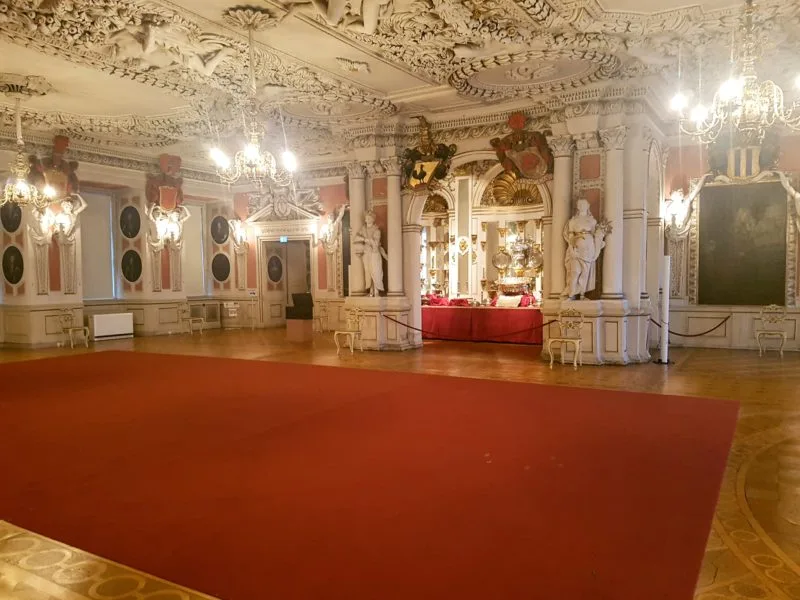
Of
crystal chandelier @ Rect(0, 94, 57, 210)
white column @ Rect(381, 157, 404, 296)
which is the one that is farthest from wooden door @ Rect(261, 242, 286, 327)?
white column @ Rect(381, 157, 404, 296)

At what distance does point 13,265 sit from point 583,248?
10.9 m

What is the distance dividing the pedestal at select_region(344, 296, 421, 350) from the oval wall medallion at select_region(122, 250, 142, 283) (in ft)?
20.8

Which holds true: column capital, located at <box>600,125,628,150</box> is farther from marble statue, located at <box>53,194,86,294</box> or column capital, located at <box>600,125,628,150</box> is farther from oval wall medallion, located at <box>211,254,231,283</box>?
oval wall medallion, located at <box>211,254,231,283</box>

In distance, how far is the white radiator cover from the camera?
12.8m

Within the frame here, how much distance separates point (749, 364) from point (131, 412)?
8.13 meters

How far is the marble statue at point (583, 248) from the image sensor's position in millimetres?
8688

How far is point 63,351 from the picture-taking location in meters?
11.0

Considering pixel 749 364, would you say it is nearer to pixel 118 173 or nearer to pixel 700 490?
pixel 700 490

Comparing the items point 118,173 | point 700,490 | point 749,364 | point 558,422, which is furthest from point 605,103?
point 118,173

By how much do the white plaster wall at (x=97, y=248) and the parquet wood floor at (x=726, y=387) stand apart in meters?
2.11

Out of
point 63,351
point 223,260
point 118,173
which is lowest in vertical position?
point 63,351

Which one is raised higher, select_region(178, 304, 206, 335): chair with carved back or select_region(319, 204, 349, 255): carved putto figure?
select_region(319, 204, 349, 255): carved putto figure

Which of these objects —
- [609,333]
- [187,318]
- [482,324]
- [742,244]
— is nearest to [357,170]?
[482,324]

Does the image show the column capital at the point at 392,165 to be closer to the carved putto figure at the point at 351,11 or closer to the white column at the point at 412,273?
the white column at the point at 412,273
